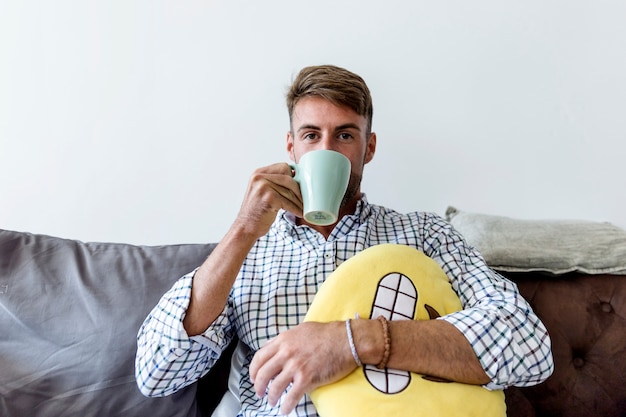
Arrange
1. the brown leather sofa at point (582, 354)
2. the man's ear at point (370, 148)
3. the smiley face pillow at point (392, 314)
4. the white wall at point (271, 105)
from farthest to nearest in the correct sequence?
1. the white wall at point (271, 105)
2. the man's ear at point (370, 148)
3. the brown leather sofa at point (582, 354)
4. the smiley face pillow at point (392, 314)

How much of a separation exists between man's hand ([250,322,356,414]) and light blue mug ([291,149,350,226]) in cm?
19

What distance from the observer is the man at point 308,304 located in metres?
0.81

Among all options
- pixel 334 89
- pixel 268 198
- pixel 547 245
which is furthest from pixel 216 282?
pixel 547 245

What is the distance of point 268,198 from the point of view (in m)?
0.92

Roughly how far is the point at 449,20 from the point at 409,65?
180 millimetres

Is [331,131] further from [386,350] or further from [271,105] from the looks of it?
[386,350]

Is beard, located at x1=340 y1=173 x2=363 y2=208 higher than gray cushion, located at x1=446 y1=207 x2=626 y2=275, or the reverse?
beard, located at x1=340 y1=173 x2=363 y2=208

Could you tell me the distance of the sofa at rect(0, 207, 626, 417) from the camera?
1.01 metres

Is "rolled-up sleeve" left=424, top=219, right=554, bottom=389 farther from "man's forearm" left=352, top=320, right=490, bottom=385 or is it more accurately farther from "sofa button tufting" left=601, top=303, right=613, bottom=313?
"sofa button tufting" left=601, top=303, right=613, bottom=313

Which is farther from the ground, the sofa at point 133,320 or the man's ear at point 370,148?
the man's ear at point 370,148

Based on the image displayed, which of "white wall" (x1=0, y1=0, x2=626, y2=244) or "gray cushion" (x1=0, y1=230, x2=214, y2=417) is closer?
"gray cushion" (x1=0, y1=230, x2=214, y2=417)

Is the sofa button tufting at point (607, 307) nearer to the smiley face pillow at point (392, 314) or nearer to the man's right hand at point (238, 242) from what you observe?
the smiley face pillow at point (392, 314)

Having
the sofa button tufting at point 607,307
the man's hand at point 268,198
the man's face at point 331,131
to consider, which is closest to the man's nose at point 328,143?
the man's face at point 331,131

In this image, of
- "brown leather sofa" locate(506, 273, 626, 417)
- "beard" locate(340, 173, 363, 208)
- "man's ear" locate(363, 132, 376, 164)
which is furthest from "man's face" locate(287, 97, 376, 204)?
"brown leather sofa" locate(506, 273, 626, 417)
